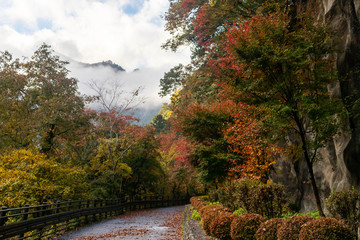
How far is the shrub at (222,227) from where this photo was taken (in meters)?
6.08

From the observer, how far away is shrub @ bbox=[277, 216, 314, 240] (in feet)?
13.7

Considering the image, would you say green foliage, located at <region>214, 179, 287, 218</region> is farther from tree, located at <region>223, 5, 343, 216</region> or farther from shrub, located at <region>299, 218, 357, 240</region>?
shrub, located at <region>299, 218, 357, 240</region>

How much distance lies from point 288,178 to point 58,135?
18588mm

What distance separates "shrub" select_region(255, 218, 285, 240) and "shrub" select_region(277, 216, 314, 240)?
0.22m

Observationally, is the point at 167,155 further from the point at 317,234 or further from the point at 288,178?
the point at 317,234

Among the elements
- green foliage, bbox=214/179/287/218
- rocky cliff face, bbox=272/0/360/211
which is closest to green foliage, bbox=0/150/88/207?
green foliage, bbox=214/179/287/218

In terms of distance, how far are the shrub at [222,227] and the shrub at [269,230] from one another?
4.65ft

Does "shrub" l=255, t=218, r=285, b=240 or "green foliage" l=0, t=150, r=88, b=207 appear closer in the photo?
"shrub" l=255, t=218, r=285, b=240

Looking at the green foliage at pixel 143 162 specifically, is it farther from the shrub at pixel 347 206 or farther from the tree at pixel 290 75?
the shrub at pixel 347 206

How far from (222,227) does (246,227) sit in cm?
103

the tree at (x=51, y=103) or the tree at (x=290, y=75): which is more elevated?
the tree at (x=51, y=103)

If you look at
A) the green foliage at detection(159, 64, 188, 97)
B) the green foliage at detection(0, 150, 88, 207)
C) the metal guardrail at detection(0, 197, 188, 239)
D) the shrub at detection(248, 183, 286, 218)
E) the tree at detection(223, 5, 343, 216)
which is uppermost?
the green foliage at detection(159, 64, 188, 97)

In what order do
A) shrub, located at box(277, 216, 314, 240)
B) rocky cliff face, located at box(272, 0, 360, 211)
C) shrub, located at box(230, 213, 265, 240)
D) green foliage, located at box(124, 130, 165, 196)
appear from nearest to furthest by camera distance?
shrub, located at box(277, 216, 314, 240) < shrub, located at box(230, 213, 265, 240) < rocky cliff face, located at box(272, 0, 360, 211) < green foliage, located at box(124, 130, 165, 196)

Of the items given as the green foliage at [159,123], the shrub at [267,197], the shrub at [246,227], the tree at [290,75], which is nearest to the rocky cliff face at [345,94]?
the tree at [290,75]
